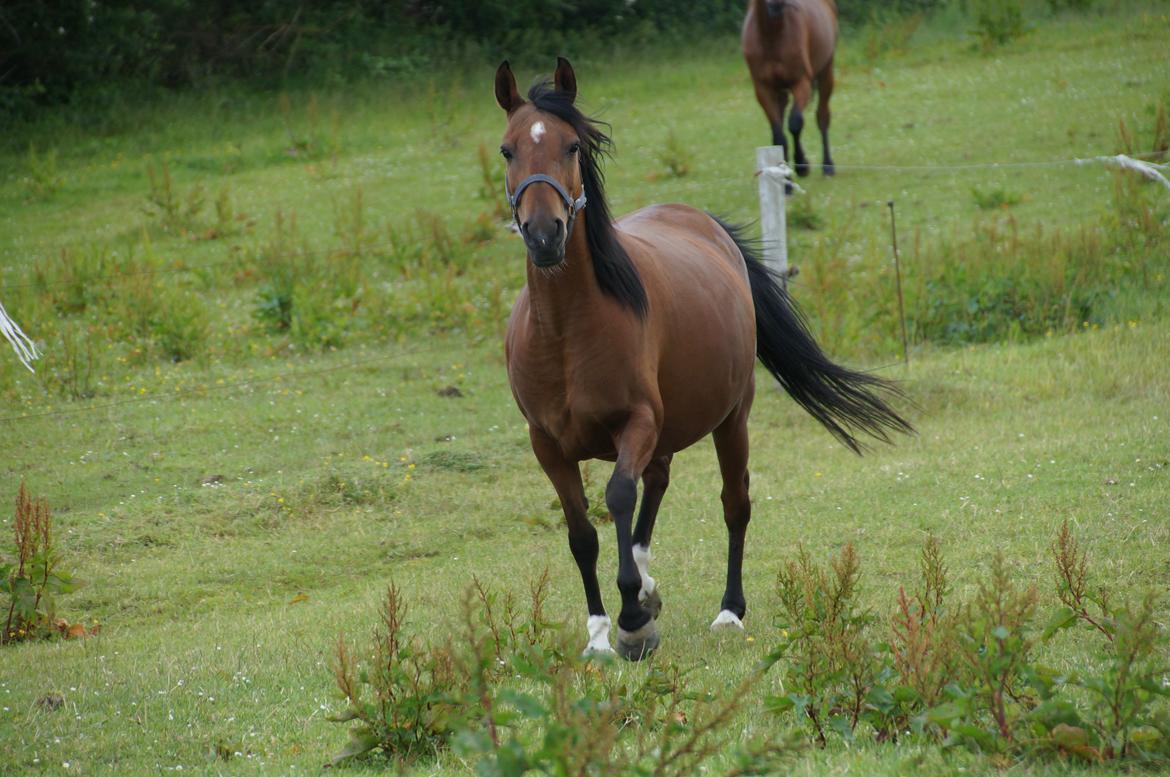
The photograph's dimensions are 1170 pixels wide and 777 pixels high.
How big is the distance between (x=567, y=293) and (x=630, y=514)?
875 millimetres

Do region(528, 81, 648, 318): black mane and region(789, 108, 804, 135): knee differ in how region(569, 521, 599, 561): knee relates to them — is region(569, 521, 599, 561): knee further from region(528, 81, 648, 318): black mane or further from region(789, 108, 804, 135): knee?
region(789, 108, 804, 135): knee

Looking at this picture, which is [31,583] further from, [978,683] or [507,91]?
[978,683]

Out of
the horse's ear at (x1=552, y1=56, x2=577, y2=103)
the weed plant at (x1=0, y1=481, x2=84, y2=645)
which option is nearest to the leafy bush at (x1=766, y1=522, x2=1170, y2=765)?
the horse's ear at (x1=552, y1=56, x2=577, y2=103)

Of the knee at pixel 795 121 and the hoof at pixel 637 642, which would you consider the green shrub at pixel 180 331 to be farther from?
the hoof at pixel 637 642

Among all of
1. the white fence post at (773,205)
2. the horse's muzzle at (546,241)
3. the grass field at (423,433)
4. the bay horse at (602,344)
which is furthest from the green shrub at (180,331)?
the horse's muzzle at (546,241)

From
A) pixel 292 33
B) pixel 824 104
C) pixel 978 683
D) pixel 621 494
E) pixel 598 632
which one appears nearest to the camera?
pixel 978 683

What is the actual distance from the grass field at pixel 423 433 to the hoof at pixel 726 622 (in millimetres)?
68

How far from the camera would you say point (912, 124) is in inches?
682

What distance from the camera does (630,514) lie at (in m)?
5.06

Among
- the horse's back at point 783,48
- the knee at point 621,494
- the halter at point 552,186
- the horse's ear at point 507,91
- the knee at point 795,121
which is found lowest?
the knee at point 795,121

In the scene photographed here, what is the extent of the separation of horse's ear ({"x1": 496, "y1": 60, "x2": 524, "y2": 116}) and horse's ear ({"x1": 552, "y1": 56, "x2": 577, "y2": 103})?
0.52ft

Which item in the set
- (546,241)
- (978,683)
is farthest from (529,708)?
(546,241)

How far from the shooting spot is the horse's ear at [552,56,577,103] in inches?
202

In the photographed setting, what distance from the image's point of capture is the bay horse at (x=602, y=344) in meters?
4.88
